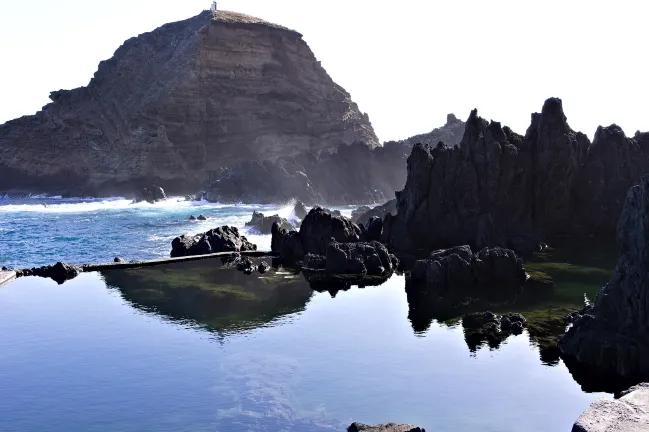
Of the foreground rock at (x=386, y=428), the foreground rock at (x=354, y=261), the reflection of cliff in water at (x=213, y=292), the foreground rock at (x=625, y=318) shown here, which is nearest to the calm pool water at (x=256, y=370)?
the reflection of cliff in water at (x=213, y=292)

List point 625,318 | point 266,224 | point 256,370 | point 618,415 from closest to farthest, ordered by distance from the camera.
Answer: point 618,415
point 256,370
point 625,318
point 266,224

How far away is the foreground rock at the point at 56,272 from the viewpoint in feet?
196

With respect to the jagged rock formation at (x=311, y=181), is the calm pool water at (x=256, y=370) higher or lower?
lower

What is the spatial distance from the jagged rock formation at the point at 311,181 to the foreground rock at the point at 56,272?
11237cm

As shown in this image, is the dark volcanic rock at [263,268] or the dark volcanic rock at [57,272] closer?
→ the dark volcanic rock at [57,272]

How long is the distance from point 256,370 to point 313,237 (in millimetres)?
38561

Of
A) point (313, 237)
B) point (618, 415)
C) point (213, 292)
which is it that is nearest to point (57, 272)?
point (213, 292)

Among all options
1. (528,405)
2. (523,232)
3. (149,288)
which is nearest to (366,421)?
(528,405)

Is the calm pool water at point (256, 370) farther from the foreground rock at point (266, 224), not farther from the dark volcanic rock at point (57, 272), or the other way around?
the foreground rock at point (266, 224)

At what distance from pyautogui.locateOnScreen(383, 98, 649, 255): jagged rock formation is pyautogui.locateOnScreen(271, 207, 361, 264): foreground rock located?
6.65 m

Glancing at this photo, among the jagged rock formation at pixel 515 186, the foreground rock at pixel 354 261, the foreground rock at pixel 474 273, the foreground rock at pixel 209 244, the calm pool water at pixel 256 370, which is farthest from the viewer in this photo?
the jagged rock formation at pixel 515 186

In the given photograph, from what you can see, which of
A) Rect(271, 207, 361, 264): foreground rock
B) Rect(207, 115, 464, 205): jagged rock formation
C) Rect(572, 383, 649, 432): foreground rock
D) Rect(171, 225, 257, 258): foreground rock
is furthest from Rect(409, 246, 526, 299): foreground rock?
Rect(207, 115, 464, 205): jagged rock formation

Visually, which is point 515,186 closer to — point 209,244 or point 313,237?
point 313,237

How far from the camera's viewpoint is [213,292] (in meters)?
52.6
